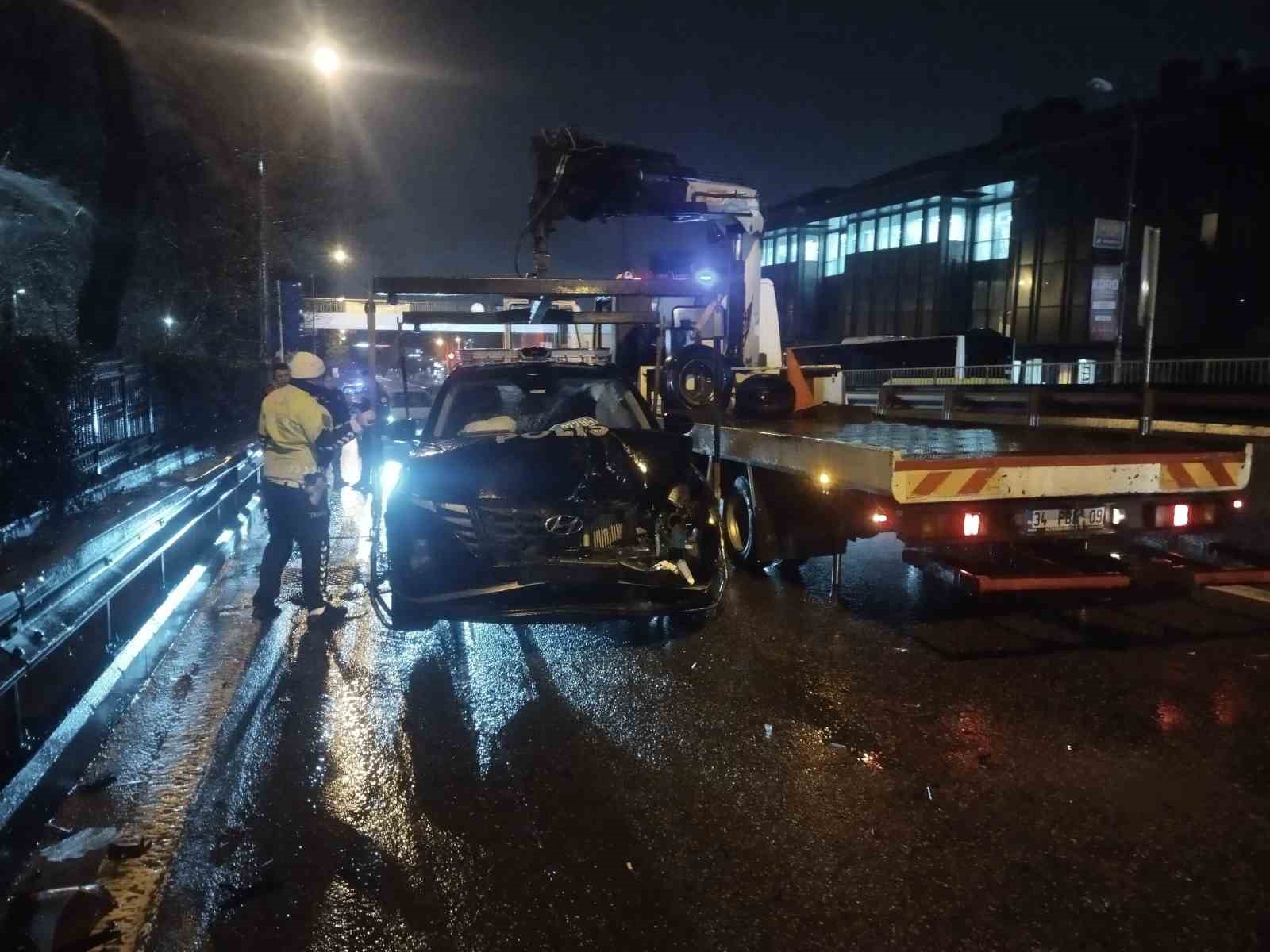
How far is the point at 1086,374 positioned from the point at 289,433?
73.8ft

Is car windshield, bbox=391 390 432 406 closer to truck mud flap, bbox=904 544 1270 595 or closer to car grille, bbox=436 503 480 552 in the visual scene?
car grille, bbox=436 503 480 552

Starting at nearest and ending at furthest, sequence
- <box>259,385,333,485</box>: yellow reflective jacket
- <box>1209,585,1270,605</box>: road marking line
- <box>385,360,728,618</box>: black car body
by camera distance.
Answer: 1. <box>385,360,728,618</box>: black car body
2. <box>259,385,333,485</box>: yellow reflective jacket
3. <box>1209,585,1270,605</box>: road marking line

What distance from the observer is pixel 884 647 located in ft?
20.5

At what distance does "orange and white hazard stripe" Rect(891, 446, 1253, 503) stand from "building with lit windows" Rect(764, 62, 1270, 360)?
72.3 ft

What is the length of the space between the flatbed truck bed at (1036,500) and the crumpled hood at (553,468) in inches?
46.0

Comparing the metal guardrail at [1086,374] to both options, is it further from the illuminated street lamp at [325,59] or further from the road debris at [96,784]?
the road debris at [96,784]

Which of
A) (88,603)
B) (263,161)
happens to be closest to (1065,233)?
(263,161)

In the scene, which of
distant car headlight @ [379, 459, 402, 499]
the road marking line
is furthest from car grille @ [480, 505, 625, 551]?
the road marking line

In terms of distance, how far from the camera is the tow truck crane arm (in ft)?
29.6

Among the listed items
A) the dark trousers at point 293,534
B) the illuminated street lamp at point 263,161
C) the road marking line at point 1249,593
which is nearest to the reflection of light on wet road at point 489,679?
the dark trousers at point 293,534

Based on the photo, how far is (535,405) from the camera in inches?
292

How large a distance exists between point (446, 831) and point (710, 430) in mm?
5208

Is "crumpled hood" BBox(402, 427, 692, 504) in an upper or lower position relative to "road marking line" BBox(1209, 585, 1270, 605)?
upper

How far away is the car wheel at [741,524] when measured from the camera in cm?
804
